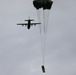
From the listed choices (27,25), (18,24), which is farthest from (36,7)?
(18,24)

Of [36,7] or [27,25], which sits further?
[27,25]

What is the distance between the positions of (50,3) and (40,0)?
3.53 m

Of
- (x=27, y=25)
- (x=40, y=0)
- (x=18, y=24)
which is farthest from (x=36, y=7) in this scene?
(x=18, y=24)

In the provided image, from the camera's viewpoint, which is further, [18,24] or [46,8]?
[18,24]

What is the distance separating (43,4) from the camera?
10831 cm

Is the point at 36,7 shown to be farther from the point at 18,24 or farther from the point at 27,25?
the point at 18,24

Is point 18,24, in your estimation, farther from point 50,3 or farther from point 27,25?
point 50,3

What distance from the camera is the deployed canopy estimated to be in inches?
4254

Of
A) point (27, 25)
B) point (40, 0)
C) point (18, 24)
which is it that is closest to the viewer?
point (40, 0)

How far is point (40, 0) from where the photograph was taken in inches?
4259

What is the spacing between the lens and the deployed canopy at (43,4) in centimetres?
10806

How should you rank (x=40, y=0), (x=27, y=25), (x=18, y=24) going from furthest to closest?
(x=18, y=24), (x=27, y=25), (x=40, y=0)

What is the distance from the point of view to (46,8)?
4309 inches

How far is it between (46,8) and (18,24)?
66893 mm
